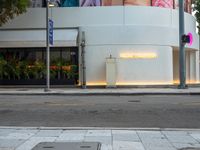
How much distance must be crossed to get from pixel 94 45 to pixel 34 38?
4.01 meters

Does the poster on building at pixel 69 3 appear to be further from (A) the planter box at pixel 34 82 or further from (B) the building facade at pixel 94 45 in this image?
(A) the planter box at pixel 34 82

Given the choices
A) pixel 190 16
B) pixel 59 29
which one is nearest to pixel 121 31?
pixel 59 29

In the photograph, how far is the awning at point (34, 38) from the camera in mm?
32188

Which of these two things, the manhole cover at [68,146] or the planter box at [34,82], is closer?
the manhole cover at [68,146]

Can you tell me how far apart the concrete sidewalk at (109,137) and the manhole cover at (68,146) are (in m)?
0.15

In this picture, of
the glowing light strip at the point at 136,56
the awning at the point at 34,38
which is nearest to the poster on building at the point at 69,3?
the awning at the point at 34,38

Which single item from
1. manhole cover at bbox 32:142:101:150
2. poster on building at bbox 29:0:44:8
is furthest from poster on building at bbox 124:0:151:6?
manhole cover at bbox 32:142:101:150

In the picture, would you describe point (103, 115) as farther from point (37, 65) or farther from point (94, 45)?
point (37, 65)

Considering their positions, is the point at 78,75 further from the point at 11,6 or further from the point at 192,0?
the point at 192,0

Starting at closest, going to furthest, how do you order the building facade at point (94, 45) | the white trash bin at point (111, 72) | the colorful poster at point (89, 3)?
1. the white trash bin at point (111, 72)
2. the building facade at point (94, 45)
3. the colorful poster at point (89, 3)

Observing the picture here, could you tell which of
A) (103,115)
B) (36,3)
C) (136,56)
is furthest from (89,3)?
(103,115)

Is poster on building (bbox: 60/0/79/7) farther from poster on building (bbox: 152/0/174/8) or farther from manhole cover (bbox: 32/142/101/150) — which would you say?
manhole cover (bbox: 32/142/101/150)

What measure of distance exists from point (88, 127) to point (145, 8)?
71.4 feet

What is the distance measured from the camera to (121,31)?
32.8 m
